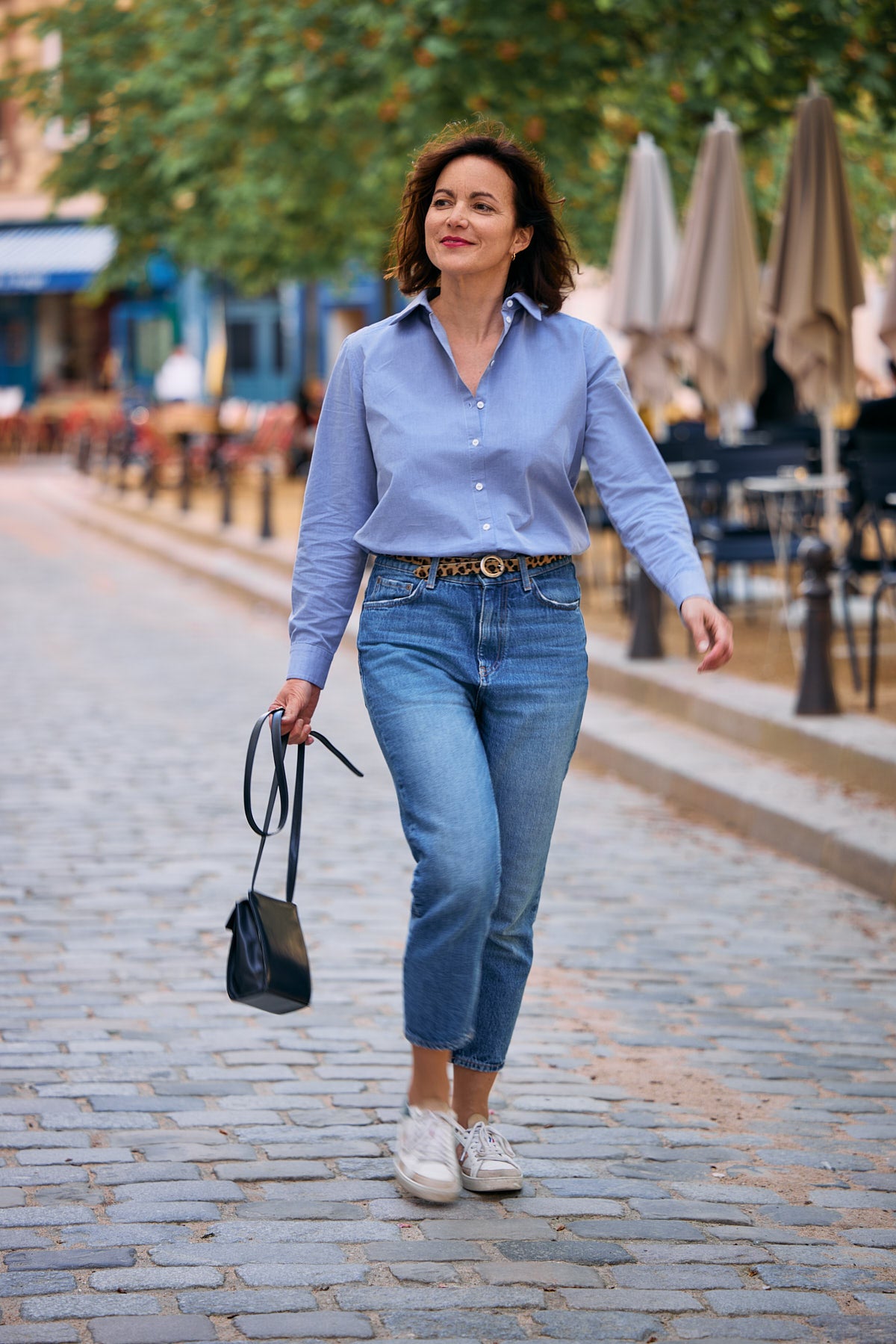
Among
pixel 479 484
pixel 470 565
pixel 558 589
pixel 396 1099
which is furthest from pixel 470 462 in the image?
pixel 396 1099

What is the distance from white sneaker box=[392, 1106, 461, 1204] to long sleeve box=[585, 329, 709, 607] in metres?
1.07

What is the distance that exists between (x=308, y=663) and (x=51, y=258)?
44.2m

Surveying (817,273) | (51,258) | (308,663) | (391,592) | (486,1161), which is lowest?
(486,1161)

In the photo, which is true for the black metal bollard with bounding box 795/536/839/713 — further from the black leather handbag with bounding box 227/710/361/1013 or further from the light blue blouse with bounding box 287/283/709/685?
the black leather handbag with bounding box 227/710/361/1013

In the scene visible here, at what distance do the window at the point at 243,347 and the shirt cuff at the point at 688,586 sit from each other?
43258 mm

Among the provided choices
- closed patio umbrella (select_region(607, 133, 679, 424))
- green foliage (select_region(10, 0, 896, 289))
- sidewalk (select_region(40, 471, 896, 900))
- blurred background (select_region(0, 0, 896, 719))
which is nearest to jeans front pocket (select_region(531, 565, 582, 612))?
blurred background (select_region(0, 0, 896, 719))

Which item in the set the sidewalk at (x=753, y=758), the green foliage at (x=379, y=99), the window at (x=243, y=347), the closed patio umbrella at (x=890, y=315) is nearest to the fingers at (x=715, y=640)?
the sidewalk at (x=753, y=758)

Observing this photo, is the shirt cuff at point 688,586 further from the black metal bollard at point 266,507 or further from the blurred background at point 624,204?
the black metal bollard at point 266,507

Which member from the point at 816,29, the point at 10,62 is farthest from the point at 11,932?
the point at 10,62

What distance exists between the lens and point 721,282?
1273cm

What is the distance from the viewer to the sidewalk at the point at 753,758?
712 cm

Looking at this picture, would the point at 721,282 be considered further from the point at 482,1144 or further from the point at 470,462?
the point at 482,1144

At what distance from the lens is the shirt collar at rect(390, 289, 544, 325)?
3.73 metres

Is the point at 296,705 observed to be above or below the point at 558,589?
below
